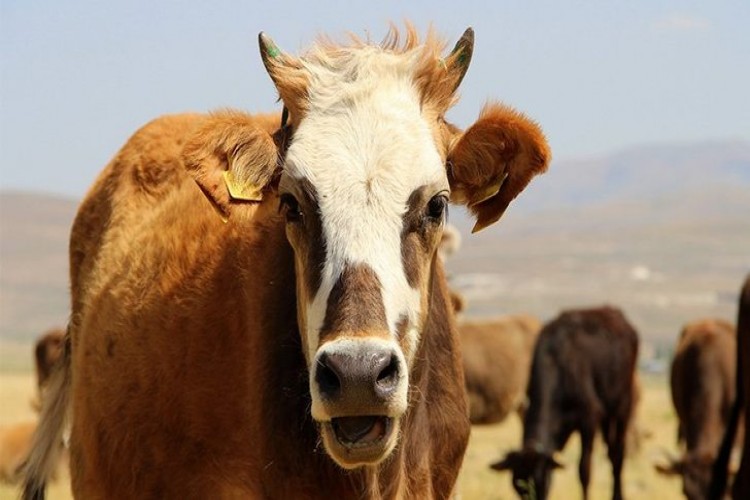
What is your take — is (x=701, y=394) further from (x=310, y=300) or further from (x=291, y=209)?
(x=310, y=300)

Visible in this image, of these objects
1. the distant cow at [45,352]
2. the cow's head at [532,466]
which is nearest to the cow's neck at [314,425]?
the cow's head at [532,466]

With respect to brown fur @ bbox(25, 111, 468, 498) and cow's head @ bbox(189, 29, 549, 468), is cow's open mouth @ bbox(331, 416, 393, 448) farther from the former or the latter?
brown fur @ bbox(25, 111, 468, 498)

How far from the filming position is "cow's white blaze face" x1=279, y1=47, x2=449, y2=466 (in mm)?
4660

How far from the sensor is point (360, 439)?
480 centimetres

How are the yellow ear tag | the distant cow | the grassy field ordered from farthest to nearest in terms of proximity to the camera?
the distant cow < the grassy field < the yellow ear tag

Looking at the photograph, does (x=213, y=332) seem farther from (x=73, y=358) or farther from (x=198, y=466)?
(x=73, y=358)

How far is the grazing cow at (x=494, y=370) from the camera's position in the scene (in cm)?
2303

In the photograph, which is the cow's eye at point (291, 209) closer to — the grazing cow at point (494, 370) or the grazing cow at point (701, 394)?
the grazing cow at point (701, 394)

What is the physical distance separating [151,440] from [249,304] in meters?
0.68

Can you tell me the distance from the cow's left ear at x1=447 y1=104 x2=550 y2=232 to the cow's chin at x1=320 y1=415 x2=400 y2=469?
1.09m

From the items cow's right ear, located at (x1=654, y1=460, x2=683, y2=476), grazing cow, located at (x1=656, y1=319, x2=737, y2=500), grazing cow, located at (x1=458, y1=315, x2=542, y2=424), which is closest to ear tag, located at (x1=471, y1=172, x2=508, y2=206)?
grazing cow, located at (x1=656, y1=319, x2=737, y2=500)

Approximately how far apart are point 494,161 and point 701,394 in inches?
419

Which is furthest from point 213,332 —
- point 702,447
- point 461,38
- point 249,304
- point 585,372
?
point 585,372

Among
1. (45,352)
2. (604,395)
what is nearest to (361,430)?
(604,395)
